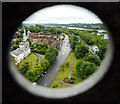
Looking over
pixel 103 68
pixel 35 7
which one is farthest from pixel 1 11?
pixel 103 68

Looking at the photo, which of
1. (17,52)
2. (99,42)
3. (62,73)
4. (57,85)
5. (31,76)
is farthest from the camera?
(99,42)

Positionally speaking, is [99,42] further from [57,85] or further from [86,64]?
[57,85]

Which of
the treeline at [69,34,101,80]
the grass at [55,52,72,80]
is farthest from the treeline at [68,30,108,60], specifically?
the grass at [55,52,72,80]

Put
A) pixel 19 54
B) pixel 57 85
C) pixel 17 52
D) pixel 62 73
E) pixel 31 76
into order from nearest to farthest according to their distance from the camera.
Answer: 1. pixel 57 85
2. pixel 31 76
3. pixel 62 73
4. pixel 19 54
5. pixel 17 52

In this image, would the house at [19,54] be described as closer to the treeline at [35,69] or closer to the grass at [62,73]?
the treeline at [35,69]

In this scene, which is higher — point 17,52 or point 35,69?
point 17,52

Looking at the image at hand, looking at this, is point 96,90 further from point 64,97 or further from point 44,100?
point 44,100

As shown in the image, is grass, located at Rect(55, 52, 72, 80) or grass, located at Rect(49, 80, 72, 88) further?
grass, located at Rect(55, 52, 72, 80)

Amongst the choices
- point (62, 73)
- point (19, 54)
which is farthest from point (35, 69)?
point (19, 54)

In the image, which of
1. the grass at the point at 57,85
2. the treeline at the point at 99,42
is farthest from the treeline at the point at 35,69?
the treeline at the point at 99,42

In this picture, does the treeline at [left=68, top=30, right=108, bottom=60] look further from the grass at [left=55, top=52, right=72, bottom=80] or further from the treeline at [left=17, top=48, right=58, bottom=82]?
the treeline at [left=17, top=48, right=58, bottom=82]

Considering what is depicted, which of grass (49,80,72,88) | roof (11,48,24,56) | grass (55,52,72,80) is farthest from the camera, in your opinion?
roof (11,48,24,56)
